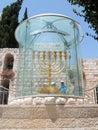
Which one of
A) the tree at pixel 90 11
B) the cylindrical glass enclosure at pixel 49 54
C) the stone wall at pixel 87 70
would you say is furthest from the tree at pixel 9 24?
the tree at pixel 90 11

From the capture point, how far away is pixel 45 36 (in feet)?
19.6

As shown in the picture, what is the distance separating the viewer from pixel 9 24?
49.1 feet

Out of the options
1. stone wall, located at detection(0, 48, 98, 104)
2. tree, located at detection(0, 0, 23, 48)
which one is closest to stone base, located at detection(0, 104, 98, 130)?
stone wall, located at detection(0, 48, 98, 104)

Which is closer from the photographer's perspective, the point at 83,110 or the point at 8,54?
the point at 83,110

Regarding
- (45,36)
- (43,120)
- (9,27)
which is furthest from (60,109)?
(9,27)

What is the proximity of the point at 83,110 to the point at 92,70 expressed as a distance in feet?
25.8

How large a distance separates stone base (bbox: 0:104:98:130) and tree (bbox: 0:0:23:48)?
430 inches

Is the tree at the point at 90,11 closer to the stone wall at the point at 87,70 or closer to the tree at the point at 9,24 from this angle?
the stone wall at the point at 87,70

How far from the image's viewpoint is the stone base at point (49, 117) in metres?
2.85

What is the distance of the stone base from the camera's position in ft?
9.36

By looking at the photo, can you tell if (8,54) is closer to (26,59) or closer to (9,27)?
(9,27)

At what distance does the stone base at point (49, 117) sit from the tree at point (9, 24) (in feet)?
35.9

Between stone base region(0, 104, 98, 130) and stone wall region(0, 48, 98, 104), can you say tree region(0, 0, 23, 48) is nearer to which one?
stone wall region(0, 48, 98, 104)

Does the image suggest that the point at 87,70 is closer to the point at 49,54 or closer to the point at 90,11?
the point at 49,54
